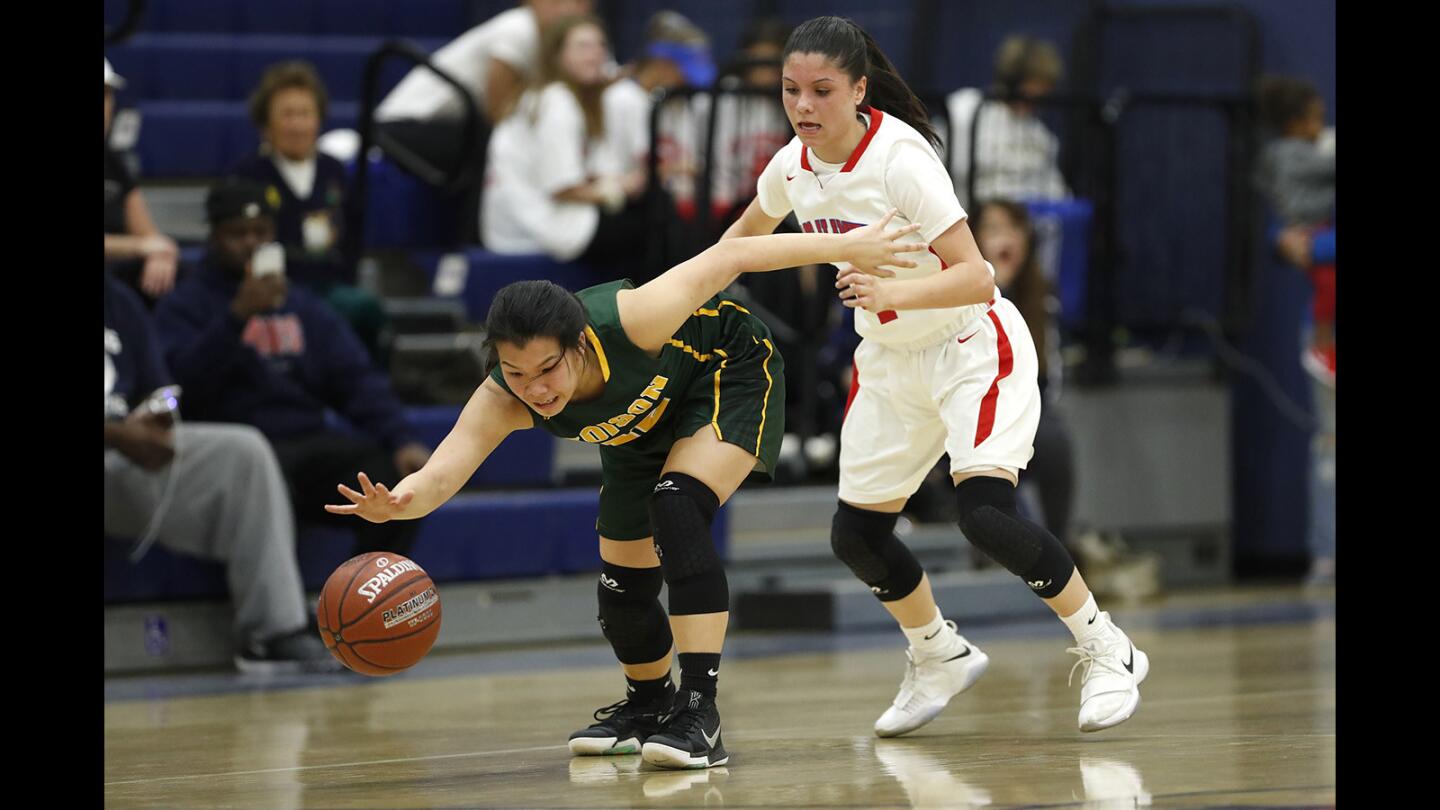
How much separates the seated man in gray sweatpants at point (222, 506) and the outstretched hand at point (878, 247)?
2.98m

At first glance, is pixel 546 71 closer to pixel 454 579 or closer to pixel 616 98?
pixel 616 98

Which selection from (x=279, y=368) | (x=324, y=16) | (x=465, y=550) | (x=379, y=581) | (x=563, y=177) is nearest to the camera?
(x=379, y=581)

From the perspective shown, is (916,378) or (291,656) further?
(291,656)

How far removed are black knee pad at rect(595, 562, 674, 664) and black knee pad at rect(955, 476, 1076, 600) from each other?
0.73 m

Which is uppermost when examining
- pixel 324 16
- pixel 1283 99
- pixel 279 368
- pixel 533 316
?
pixel 324 16

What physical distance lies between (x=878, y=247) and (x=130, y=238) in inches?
157

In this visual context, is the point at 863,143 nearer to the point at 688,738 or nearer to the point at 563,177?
the point at 688,738

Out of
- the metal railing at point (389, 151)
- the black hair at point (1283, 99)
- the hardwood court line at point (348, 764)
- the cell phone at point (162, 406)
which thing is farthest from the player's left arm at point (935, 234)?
the black hair at point (1283, 99)

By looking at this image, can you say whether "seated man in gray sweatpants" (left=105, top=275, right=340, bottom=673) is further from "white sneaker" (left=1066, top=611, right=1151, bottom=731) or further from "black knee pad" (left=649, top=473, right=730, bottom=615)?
"white sneaker" (left=1066, top=611, right=1151, bottom=731)

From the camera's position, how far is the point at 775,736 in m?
4.70

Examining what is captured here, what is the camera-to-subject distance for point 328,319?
23.0ft

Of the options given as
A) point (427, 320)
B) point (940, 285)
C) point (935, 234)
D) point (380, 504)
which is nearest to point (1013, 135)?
point (427, 320)
